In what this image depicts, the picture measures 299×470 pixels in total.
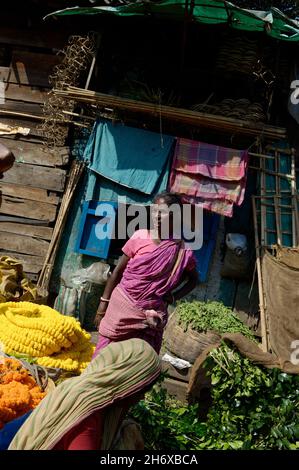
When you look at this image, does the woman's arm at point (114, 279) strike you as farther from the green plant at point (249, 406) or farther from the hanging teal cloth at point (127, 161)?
the hanging teal cloth at point (127, 161)

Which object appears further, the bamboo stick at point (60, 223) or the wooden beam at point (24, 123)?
the wooden beam at point (24, 123)

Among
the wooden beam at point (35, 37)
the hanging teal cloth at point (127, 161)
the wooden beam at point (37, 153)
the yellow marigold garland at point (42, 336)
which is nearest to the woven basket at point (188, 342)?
the yellow marigold garland at point (42, 336)

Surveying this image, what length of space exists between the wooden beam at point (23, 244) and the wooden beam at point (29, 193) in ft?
2.00

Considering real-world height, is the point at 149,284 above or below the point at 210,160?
below

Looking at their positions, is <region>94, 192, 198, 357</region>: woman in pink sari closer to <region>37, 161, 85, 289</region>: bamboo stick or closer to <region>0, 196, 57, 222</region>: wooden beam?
<region>37, 161, 85, 289</region>: bamboo stick

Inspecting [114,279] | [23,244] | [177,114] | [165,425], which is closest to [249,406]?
[165,425]

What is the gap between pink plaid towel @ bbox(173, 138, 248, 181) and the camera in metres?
7.54

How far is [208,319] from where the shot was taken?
630cm

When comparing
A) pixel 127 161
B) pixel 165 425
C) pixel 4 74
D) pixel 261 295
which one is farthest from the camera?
pixel 4 74

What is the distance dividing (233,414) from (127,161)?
4.96m

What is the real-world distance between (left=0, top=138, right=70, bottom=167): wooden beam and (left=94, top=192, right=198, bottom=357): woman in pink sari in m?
4.53

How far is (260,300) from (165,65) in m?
3.88

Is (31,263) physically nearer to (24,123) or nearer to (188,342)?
(24,123)

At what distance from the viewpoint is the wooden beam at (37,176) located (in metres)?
8.37
